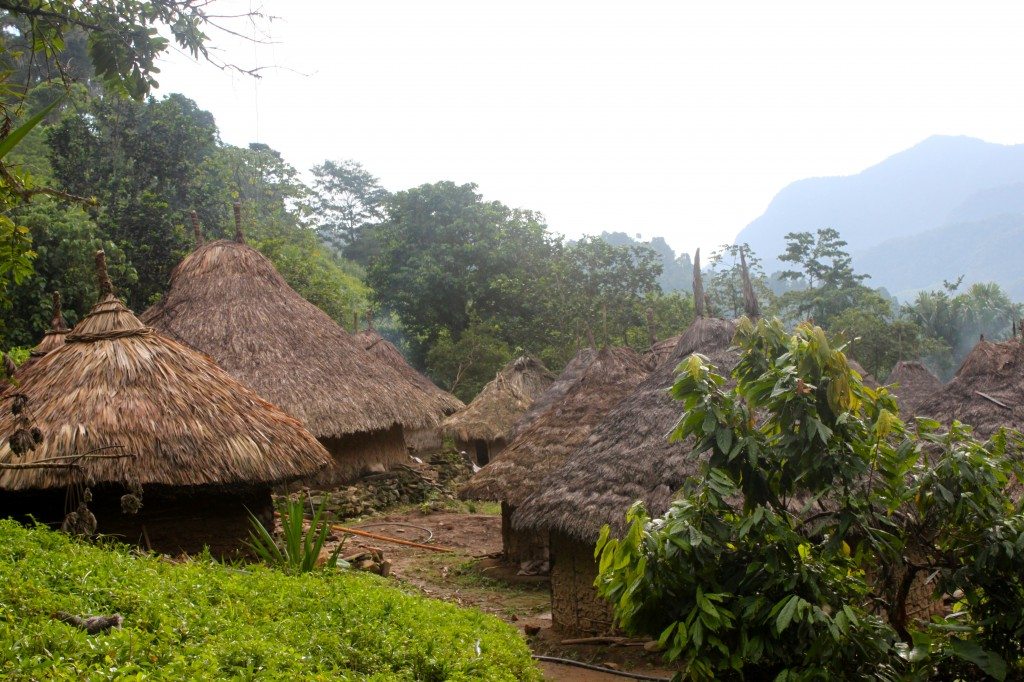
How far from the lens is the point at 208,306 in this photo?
48.2 feet

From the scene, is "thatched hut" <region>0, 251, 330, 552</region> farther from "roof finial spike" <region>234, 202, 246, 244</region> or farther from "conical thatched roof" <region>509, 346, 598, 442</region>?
"conical thatched roof" <region>509, 346, 598, 442</region>

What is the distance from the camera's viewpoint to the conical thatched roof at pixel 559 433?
1146 cm

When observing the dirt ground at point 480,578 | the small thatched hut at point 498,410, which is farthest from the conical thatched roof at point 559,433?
the small thatched hut at point 498,410

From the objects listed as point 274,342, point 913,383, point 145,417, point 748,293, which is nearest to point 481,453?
point 274,342

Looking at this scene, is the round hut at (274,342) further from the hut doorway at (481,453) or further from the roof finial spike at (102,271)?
the roof finial spike at (102,271)

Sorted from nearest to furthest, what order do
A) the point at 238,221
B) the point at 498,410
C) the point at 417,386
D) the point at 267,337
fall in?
1. the point at 238,221
2. the point at 267,337
3. the point at 417,386
4. the point at 498,410

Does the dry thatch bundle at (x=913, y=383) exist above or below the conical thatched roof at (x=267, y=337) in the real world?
below

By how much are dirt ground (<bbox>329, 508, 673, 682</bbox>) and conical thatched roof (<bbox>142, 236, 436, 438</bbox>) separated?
6.87 feet

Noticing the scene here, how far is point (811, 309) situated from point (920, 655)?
115ft

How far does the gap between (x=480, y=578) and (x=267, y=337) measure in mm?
6179

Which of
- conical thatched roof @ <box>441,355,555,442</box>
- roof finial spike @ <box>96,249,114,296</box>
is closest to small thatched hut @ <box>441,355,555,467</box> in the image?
conical thatched roof @ <box>441,355,555,442</box>

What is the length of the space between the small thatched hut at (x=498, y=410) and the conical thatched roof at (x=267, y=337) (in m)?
4.04

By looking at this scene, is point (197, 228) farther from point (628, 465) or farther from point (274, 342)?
point (628, 465)

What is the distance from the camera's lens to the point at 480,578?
11203 mm
